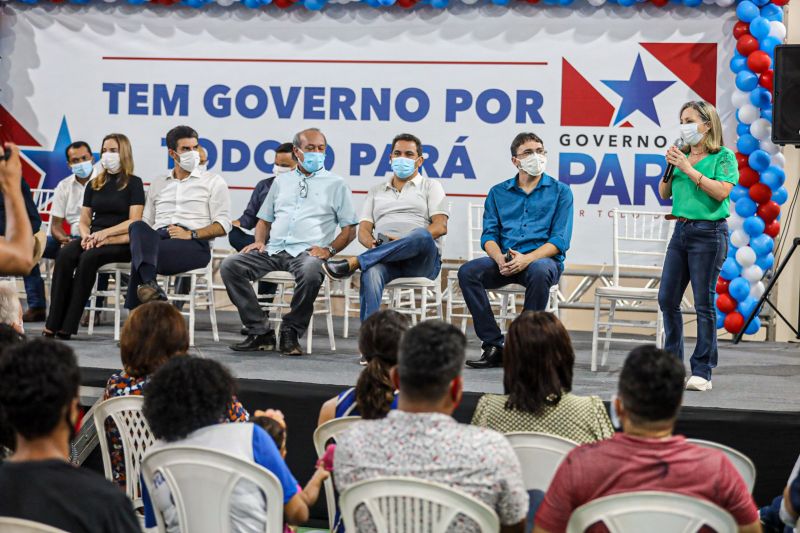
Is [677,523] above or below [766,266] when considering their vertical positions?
below

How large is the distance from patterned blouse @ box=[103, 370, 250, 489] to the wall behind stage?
4.15 metres

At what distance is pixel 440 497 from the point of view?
187cm

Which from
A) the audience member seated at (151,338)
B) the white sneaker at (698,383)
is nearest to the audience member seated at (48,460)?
the audience member seated at (151,338)

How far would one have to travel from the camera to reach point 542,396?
8.13 ft

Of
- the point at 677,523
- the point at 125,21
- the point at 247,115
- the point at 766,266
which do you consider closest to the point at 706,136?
the point at 766,266

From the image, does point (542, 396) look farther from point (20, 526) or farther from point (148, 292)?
point (148, 292)

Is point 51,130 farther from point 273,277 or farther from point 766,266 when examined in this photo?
point 766,266

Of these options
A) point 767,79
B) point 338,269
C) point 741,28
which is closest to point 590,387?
point 338,269

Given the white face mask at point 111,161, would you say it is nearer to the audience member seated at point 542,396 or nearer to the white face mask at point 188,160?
the white face mask at point 188,160

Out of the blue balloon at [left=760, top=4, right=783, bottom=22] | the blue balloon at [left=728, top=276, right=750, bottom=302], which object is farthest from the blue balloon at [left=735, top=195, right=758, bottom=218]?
the blue balloon at [left=760, top=4, right=783, bottom=22]

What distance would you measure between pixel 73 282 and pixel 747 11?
180 inches

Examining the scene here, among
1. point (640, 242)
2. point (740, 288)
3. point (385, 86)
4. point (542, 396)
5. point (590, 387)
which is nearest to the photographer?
point (542, 396)

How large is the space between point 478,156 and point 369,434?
5148mm

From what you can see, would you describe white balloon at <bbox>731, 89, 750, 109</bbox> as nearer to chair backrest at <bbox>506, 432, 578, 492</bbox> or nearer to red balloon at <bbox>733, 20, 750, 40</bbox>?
red balloon at <bbox>733, 20, 750, 40</bbox>
